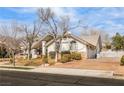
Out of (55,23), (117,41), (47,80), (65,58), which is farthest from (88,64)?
(55,23)

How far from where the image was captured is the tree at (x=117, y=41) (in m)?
11.1

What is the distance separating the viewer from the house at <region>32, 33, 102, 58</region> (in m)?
11.9

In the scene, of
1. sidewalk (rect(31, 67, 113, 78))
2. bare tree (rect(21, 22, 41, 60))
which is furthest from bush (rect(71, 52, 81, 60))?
bare tree (rect(21, 22, 41, 60))

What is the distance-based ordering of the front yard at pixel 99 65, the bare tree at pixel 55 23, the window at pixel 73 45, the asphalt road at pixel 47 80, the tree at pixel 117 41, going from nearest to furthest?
the asphalt road at pixel 47 80 < the tree at pixel 117 41 < the bare tree at pixel 55 23 < the front yard at pixel 99 65 < the window at pixel 73 45

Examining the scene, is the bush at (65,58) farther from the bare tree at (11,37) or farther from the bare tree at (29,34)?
the bare tree at (11,37)

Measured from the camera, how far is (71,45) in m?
A: 12.5

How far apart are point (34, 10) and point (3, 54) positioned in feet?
7.11

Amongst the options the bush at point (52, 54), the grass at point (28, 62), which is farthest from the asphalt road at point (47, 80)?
the bush at point (52, 54)

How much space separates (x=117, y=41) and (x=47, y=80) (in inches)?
109

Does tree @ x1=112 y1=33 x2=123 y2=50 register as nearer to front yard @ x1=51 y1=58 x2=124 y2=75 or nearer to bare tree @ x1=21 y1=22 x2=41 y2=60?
front yard @ x1=51 y1=58 x2=124 y2=75

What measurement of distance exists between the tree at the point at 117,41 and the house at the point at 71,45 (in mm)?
640

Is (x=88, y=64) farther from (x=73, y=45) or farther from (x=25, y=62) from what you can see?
(x=25, y=62)
